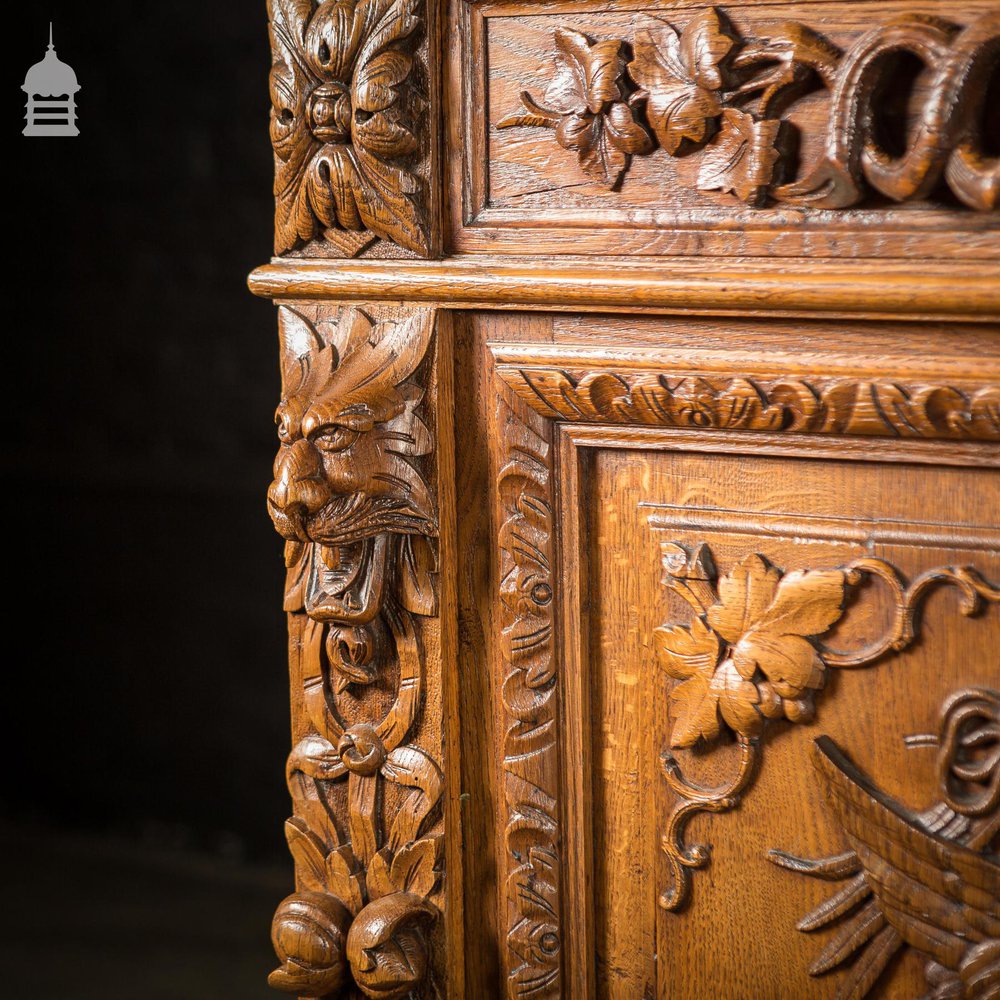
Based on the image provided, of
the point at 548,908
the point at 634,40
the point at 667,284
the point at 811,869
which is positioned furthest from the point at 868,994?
the point at 634,40

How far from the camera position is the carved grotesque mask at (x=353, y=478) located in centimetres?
79

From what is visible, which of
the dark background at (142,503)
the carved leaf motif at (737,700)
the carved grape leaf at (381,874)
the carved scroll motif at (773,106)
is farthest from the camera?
the dark background at (142,503)

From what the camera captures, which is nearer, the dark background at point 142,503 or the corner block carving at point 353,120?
the corner block carving at point 353,120

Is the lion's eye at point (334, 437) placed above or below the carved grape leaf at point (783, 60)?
below

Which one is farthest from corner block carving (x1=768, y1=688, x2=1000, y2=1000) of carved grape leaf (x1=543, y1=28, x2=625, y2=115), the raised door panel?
carved grape leaf (x1=543, y1=28, x2=625, y2=115)

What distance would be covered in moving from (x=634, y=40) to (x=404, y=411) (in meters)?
0.25

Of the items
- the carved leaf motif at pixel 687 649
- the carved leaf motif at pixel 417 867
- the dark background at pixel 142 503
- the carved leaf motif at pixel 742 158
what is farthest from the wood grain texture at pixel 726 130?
the dark background at pixel 142 503

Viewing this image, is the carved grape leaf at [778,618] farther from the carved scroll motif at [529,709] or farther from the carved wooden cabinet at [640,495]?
the carved scroll motif at [529,709]

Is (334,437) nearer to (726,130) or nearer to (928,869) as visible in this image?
(726,130)

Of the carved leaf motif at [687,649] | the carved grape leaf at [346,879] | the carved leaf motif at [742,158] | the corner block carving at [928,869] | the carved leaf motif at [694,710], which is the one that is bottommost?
the carved grape leaf at [346,879]

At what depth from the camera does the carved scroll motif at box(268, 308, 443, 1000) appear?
2.60ft

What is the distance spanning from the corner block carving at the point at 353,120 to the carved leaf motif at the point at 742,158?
0.17 m

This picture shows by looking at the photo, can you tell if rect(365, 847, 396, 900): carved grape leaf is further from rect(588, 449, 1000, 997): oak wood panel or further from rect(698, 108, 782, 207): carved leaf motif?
rect(698, 108, 782, 207): carved leaf motif

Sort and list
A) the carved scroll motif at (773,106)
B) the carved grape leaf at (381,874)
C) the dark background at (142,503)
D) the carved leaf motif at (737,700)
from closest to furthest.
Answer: the carved scroll motif at (773,106), the carved leaf motif at (737,700), the carved grape leaf at (381,874), the dark background at (142,503)
